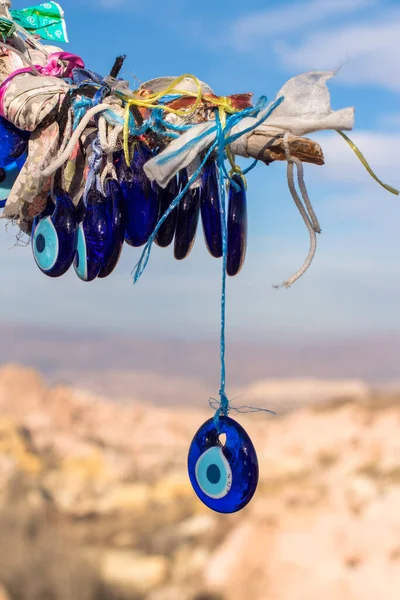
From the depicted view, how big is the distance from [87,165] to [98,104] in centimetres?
7

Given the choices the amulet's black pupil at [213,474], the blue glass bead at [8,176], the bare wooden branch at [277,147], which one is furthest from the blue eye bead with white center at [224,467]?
the blue glass bead at [8,176]

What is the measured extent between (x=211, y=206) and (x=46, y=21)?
473 millimetres

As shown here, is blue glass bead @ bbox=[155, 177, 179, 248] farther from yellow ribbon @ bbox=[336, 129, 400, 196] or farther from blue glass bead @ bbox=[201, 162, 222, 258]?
yellow ribbon @ bbox=[336, 129, 400, 196]

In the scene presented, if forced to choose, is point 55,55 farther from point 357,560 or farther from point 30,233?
point 357,560

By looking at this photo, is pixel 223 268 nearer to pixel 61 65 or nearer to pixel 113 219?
pixel 113 219

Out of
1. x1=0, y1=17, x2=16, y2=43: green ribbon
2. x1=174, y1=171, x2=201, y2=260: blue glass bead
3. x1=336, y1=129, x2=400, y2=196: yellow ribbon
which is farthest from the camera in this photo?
x1=0, y1=17, x2=16, y2=43: green ribbon

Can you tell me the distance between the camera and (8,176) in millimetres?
979

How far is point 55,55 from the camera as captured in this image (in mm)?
1005

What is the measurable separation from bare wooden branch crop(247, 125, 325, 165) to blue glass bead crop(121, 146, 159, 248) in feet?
0.40

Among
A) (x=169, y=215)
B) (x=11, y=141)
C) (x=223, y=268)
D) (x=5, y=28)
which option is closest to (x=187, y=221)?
(x=169, y=215)

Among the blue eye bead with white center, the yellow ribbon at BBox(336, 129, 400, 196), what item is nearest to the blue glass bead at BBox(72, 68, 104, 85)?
the yellow ribbon at BBox(336, 129, 400, 196)

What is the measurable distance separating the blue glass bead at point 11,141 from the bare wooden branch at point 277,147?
11.8 inches

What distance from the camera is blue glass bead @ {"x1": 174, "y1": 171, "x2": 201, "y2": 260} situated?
88cm

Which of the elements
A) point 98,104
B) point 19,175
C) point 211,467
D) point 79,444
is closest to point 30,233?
point 19,175
